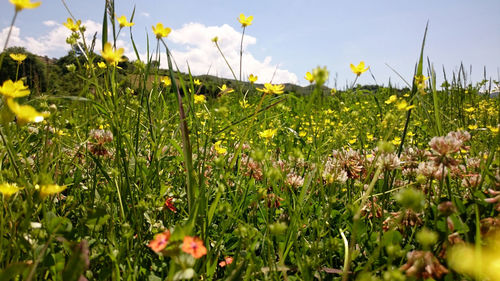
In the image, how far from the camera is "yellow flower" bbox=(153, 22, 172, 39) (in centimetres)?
142

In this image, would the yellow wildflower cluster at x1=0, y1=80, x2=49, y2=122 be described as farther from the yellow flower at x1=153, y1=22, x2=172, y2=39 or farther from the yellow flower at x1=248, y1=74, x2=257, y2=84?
the yellow flower at x1=248, y1=74, x2=257, y2=84

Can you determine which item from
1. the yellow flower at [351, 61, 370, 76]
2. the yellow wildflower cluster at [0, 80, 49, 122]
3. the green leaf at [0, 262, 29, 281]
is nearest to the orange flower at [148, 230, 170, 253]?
the green leaf at [0, 262, 29, 281]

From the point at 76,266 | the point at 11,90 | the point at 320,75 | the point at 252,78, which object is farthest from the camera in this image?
the point at 252,78

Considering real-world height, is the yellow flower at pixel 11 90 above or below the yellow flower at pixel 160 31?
below

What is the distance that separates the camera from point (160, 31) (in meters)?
1.44

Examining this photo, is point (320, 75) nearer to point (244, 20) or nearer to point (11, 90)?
point (11, 90)

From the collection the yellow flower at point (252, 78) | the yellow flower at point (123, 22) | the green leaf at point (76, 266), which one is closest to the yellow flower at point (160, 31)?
the yellow flower at point (123, 22)

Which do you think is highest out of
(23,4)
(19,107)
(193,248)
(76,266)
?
(23,4)

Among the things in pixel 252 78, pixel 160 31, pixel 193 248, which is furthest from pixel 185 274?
pixel 252 78

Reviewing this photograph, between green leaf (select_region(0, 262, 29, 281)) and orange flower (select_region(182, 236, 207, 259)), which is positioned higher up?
orange flower (select_region(182, 236, 207, 259))

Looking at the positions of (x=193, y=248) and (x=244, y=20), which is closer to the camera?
(x=193, y=248)

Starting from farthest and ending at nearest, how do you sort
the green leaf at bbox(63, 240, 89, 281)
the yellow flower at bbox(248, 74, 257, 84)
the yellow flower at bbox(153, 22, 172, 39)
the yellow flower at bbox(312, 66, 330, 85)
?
1. the yellow flower at bbox(248, 74, 257, 84)
2. the yellow flower at bbox(153, 22, 172, 39)
3. the green leaf at bbox(63, 240, 89, 281)
4. the yellow flower at bbox(312, 66, 330, 85)

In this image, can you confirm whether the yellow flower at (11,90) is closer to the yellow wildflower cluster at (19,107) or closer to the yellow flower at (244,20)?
the yellow wildflower cluster at (19,107)

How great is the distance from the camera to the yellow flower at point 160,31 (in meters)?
1.42
